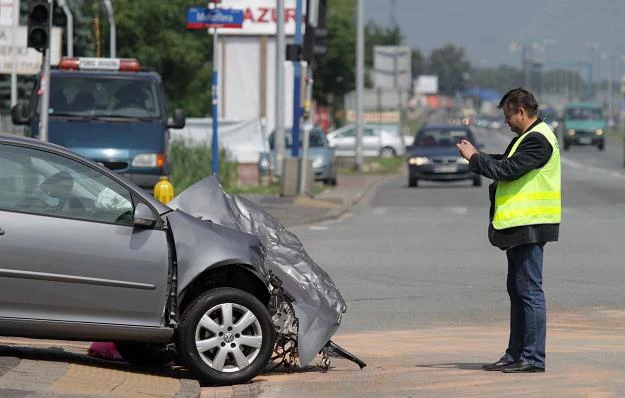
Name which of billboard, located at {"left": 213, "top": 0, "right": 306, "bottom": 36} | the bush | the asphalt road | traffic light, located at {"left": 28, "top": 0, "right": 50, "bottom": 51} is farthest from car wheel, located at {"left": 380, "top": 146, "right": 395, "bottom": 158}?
traffic light, located at {"left": 28, "top": 0, "right": 50, "bottom": 51}

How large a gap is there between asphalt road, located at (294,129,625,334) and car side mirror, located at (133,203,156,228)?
3169 mm

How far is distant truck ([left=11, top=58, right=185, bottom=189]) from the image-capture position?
22641mm

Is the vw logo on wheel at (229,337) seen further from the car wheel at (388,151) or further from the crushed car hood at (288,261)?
the car wheel at (388,151)

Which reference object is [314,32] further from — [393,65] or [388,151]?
[388,151]

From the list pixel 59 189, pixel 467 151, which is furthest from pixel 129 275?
pixel 467 151

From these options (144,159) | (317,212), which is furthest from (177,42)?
(144,159)

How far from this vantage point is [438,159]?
38.8 metres

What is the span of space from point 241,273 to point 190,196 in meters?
0.64

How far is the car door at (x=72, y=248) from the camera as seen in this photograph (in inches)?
351

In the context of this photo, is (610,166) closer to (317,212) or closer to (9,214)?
(317,212)

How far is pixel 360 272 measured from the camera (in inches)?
661

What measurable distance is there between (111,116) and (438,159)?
16910 mm

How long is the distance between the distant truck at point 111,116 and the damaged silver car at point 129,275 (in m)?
13.1

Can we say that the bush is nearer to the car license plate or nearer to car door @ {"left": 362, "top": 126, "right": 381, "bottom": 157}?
the car license plate
